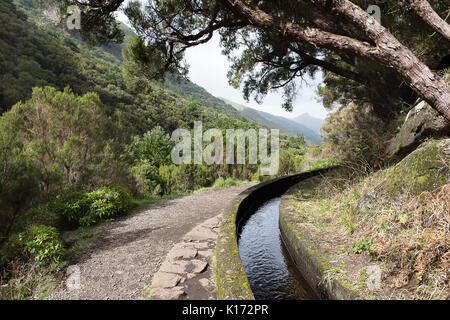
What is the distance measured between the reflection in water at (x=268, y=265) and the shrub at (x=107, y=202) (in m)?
2.74

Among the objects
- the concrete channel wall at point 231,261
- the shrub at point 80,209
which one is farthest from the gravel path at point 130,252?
the shrub at point 80,209

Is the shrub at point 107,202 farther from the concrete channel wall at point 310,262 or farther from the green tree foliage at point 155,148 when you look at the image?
the green tree foliage at point 155,148

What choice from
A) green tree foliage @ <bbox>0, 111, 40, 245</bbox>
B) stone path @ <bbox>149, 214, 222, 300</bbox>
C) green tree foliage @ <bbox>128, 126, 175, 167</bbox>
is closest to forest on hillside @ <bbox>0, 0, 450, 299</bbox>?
green tree foliage @ <bbox>0, 111, 40, 245</bbox>

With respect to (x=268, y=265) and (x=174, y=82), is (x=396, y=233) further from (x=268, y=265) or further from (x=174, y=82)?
(x=174, y=82)

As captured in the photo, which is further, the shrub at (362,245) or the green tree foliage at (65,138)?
the green tree foliage at (65,138)

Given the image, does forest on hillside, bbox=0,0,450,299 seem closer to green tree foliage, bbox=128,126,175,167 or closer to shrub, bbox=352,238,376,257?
shrub, bbox=352,238,376,257

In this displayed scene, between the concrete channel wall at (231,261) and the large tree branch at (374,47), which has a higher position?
the large tree branch at (374,47)

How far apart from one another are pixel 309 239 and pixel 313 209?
1.38m

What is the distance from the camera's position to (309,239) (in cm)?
333

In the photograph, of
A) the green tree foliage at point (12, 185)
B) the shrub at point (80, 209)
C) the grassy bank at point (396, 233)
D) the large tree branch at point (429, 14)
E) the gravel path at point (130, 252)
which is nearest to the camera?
the grassy bank at point (396, 233)

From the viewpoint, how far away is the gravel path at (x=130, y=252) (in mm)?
2451

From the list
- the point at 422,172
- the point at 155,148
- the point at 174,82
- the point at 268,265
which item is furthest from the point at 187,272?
the point at 155,148
